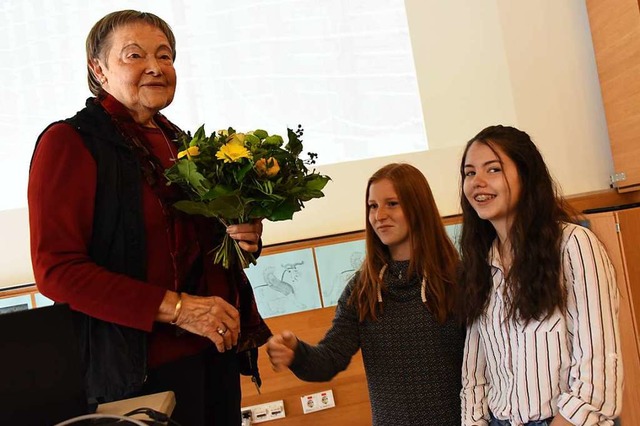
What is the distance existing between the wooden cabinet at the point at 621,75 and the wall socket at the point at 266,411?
2.33m

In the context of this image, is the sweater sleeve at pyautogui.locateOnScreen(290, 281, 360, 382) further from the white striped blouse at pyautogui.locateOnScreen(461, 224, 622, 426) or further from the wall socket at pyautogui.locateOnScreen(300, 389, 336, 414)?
the wall socket at pyautogui.locateOnScreen(300, 389, 336, 414)

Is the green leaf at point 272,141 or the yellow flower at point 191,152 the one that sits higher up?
the green leaf at point 272,141

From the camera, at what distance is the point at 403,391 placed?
1.86 m

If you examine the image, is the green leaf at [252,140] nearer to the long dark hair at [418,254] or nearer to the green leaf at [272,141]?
the green leaf at [272,141]

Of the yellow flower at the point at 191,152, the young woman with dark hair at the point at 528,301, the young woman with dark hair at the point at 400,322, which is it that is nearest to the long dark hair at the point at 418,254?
the young woman with dark hair at the point at 400,322

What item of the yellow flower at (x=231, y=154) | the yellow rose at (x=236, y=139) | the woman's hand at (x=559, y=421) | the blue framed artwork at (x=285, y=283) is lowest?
the woman's hand at (x=559, y=421)

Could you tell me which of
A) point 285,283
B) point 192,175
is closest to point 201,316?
point 192,175

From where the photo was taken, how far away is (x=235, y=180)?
1480 mm

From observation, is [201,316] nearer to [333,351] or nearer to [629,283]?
[333,351]

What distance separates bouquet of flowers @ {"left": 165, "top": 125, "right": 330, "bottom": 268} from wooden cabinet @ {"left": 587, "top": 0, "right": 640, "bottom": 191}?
2.67 m

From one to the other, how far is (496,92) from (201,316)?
9.41 feet

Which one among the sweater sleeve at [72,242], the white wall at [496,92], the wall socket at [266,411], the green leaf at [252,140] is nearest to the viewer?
the sweater sleeve at [72,242]

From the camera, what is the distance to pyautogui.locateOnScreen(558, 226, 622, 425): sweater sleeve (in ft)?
Result: 4.81

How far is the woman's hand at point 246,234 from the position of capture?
1.51 meters
